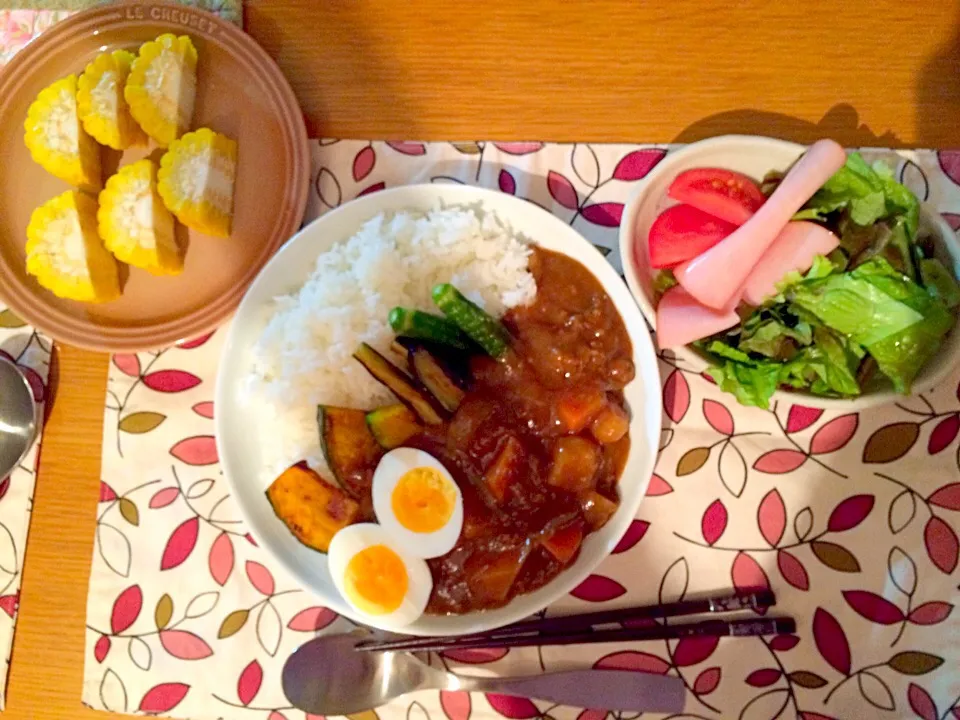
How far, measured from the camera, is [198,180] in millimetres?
1497

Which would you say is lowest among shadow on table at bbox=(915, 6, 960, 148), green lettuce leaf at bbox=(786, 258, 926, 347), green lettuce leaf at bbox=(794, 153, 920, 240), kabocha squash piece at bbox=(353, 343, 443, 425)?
kabocha squash piece at bbox=(353, 343, 443, 425)

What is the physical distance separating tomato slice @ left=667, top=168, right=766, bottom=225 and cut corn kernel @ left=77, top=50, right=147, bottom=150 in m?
1.23

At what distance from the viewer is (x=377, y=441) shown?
1462mm

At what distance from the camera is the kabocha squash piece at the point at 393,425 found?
1.45 metres

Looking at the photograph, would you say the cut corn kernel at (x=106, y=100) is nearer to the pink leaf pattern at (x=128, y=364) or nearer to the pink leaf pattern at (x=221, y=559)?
the pink leaf pattern at (x=128, y=364)

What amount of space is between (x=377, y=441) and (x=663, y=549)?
26.0 inches

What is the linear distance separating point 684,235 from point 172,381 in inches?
46.7

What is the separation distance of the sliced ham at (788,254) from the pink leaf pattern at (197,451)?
121 centimetres

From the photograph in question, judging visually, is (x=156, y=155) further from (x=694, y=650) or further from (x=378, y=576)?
(x=694, y=650)

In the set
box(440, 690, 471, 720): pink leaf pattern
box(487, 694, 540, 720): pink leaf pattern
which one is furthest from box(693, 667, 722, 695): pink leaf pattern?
box(440, 690, 471, 720): pink leaf pattern

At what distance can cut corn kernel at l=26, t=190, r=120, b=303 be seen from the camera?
59.8 inches

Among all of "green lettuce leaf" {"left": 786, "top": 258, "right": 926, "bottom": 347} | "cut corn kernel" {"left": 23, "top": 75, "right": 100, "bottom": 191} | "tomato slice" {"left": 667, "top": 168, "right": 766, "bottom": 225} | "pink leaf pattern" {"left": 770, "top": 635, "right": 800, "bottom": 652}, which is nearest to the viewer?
"green lettuce leaf" {"left": 786, "top": 258, "right": 926, "bottom": 347}

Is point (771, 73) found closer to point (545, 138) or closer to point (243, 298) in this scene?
point (545, 138)

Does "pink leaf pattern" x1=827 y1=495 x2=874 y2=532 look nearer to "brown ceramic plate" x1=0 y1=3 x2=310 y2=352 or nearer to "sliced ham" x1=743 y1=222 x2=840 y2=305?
"sliced ham" x1=743 y1=222 x2=840 y2=305
